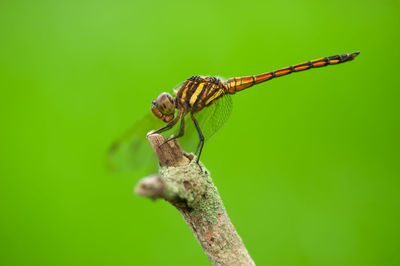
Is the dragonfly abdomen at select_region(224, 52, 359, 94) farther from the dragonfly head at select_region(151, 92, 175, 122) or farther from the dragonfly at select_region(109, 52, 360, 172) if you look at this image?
the dragonfly head at select_region(151, 92, 175, 122)

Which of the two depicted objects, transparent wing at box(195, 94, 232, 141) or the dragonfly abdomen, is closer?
transparent wing at box(195, 94, 232, 141)

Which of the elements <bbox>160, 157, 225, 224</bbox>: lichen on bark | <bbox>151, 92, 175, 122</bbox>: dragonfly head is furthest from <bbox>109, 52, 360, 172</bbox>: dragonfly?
<bbox>160, 157, 225, 224</bbox>: lichen on bark

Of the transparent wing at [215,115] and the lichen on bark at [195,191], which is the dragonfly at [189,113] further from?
the lichen on bark at [195,191]

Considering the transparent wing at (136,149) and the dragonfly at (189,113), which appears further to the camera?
the transparent wing at (136,149)

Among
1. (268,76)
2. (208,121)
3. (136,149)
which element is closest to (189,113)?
(208,121)

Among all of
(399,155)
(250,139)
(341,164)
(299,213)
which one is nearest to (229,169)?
(250,139)

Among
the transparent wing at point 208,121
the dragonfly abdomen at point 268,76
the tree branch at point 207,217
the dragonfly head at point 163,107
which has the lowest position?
the tree branch at point 207,217

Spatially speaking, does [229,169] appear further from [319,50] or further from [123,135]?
[319,50]

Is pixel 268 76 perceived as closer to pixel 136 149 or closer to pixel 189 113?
pixel 189 113

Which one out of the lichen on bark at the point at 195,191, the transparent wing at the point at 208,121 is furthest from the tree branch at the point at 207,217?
the transparent wing at the point at 208,121
